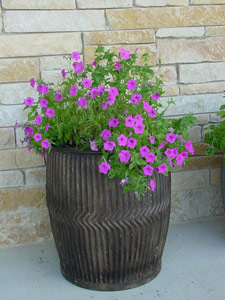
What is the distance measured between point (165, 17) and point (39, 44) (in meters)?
0.70

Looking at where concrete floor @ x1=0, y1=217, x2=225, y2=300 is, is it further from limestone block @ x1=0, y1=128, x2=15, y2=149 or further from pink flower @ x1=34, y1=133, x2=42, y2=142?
pink flower @ x1=34, y1=133, x2=42, y2=142

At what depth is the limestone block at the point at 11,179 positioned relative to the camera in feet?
7.48

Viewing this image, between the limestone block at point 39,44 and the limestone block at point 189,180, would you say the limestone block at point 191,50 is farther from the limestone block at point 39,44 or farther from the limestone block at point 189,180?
the limestone block at point 189,180

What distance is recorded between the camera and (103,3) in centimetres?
225

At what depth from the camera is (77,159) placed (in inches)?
70.1

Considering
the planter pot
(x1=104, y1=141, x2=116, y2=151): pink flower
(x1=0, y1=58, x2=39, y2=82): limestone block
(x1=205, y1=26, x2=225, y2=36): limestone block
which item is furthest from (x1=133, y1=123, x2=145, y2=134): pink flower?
(x1=205, y1=26, x2=225, y2=36): limestone block

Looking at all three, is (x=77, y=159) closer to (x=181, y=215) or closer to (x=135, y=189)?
(x=135, y=189)

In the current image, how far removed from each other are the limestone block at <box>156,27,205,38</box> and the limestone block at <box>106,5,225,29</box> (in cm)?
2

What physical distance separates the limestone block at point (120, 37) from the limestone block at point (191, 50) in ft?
0.26

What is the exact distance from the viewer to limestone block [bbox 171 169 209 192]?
2.54 m

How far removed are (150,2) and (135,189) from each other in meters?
1.13

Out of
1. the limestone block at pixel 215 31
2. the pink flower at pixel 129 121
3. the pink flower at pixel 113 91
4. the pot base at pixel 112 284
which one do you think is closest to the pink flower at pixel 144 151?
the pink flower at pixel 129 121

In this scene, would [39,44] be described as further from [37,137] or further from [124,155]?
[124,155]

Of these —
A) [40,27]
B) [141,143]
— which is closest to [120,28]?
[40,27]
